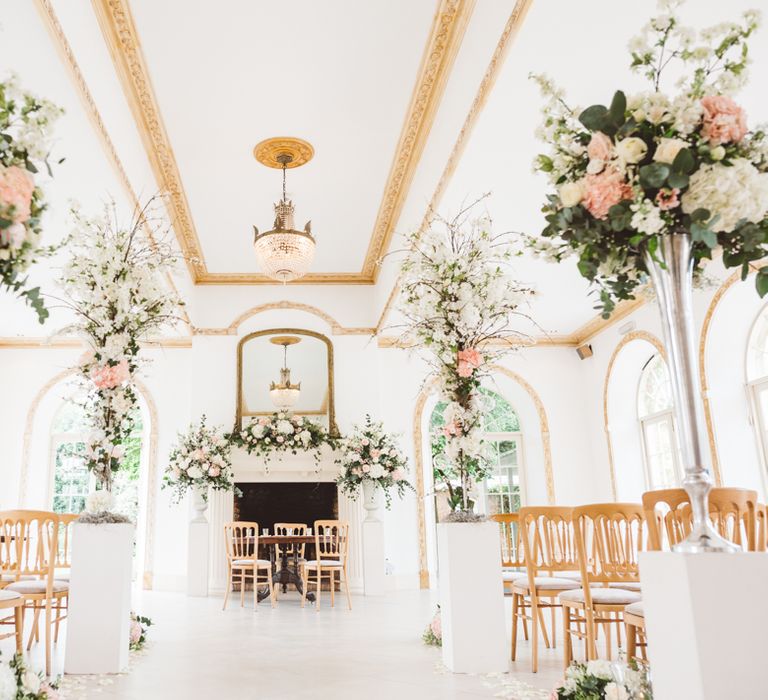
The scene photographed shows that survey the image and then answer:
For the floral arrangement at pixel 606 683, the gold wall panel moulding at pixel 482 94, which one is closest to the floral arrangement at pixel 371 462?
the gold wall panel moulding at pixel 482 94

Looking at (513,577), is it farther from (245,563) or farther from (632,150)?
(632,150)

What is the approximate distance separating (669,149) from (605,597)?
10.2 ft

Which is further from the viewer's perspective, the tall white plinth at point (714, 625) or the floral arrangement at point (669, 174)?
the floral arrangement at point (669, 174)

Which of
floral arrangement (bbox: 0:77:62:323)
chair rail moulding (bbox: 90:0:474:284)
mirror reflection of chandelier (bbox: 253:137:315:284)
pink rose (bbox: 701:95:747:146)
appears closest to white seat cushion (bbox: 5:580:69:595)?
chair rail moulding (bbox: 90:0:474:284)

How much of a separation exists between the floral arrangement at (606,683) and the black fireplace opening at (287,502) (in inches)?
288

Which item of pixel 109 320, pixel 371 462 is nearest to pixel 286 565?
pixel 371 462

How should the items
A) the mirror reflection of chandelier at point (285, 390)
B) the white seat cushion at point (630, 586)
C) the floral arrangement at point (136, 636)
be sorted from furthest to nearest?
the mirror reflection of chandelier at point (285, 390)
the floral arrangement at point (136, 636)
the white seat cushion at point (630, 586)

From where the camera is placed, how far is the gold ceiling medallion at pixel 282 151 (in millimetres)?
6517

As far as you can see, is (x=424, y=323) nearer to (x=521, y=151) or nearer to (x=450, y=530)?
(x=450, y=530)

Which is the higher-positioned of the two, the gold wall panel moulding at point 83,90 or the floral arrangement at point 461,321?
the gold wall panel moulding at point 83,90

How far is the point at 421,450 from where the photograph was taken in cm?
1041

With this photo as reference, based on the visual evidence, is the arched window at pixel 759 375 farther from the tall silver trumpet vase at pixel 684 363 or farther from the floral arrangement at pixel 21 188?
the floral arrangement at pixel 21 188

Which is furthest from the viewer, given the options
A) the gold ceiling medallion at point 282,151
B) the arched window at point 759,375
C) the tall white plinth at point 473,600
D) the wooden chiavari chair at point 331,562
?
the wooden chiavari chair at point 331,562

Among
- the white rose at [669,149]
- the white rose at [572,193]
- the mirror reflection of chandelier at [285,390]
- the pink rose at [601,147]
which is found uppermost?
the mirror reflection of chandelier at [285,390]
